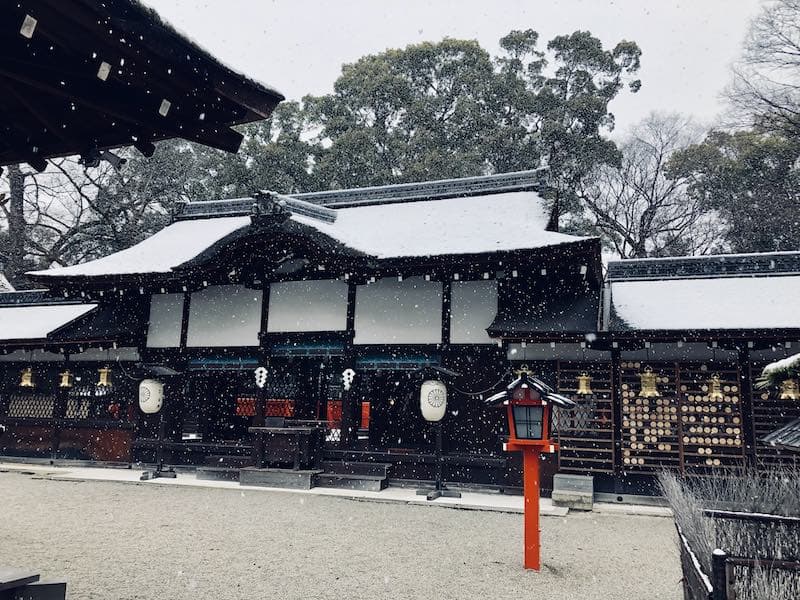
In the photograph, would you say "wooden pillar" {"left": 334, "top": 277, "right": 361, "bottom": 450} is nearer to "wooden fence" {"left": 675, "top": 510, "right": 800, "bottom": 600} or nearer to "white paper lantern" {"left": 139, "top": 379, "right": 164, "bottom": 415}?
"white paper lantern" {"left": 139, "top": 379, "right": 164, "bottom": 415}

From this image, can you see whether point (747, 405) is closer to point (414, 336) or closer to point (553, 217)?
point (553, 217)

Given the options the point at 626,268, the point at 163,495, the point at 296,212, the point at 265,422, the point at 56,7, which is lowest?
the point at 163,495

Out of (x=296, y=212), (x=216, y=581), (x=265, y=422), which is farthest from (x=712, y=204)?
(x=216, y=581)

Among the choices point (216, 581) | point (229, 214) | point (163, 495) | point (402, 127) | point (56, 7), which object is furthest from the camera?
point (402, 127)

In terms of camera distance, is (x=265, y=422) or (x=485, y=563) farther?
(x=265, y=422)

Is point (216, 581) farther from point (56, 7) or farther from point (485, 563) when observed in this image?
point (56, 7)

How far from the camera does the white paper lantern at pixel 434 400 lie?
11328 millimetres

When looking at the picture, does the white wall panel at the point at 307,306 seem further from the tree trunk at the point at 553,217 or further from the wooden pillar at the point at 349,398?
the tree trunk at the point at 553,217

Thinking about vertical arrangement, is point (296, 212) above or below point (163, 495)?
above

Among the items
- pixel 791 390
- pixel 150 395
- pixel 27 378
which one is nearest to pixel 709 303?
pixel 791 390

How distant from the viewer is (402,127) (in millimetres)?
31391

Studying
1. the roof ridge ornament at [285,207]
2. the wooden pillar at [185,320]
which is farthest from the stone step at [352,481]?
the roof ridge ornament at [285,207]

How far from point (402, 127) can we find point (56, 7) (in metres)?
29.5

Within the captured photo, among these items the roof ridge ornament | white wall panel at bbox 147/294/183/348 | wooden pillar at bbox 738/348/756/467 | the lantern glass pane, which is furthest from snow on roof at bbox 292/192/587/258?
the lantern glass pane
